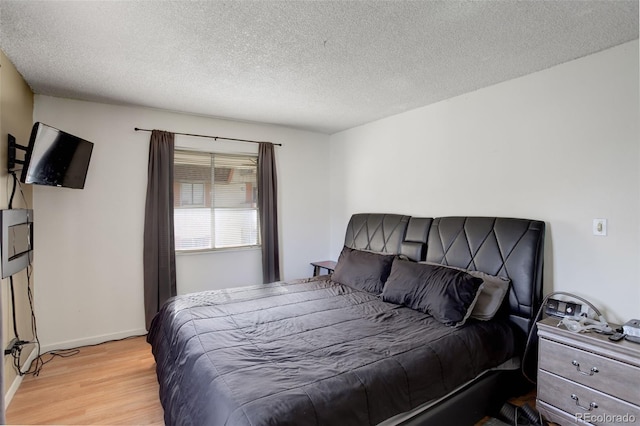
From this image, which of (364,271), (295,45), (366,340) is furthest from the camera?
(364,271)

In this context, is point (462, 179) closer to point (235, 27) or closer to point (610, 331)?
point (610, 331)

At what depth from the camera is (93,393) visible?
7.89 feet

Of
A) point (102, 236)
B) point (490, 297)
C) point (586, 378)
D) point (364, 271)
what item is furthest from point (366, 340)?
point (102, 236)

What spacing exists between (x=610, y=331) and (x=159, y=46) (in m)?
3.33

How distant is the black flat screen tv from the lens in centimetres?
237

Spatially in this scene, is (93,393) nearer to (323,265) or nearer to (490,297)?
(323,265)

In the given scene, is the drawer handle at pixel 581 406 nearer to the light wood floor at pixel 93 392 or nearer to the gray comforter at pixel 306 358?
the gray comforter at pixel 306 358

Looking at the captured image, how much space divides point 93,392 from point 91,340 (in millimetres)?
1056

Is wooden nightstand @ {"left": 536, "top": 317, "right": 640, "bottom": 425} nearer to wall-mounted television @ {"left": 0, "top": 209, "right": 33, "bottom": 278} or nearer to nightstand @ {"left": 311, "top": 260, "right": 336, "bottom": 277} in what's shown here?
nightstand @ {"left": 311, "top": 260, "right": 336, "bottom": 277}

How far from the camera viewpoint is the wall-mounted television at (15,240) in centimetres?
216

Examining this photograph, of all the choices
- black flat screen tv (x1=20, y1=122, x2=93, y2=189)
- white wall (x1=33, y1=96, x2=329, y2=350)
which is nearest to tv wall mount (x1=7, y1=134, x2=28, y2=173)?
black flat screen tv (x1=20, y1=122, x2=93, y2=189)

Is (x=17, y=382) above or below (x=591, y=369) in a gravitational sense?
below

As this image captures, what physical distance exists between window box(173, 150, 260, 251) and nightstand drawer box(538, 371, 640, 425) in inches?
129

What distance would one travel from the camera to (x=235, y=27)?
1.89 m
